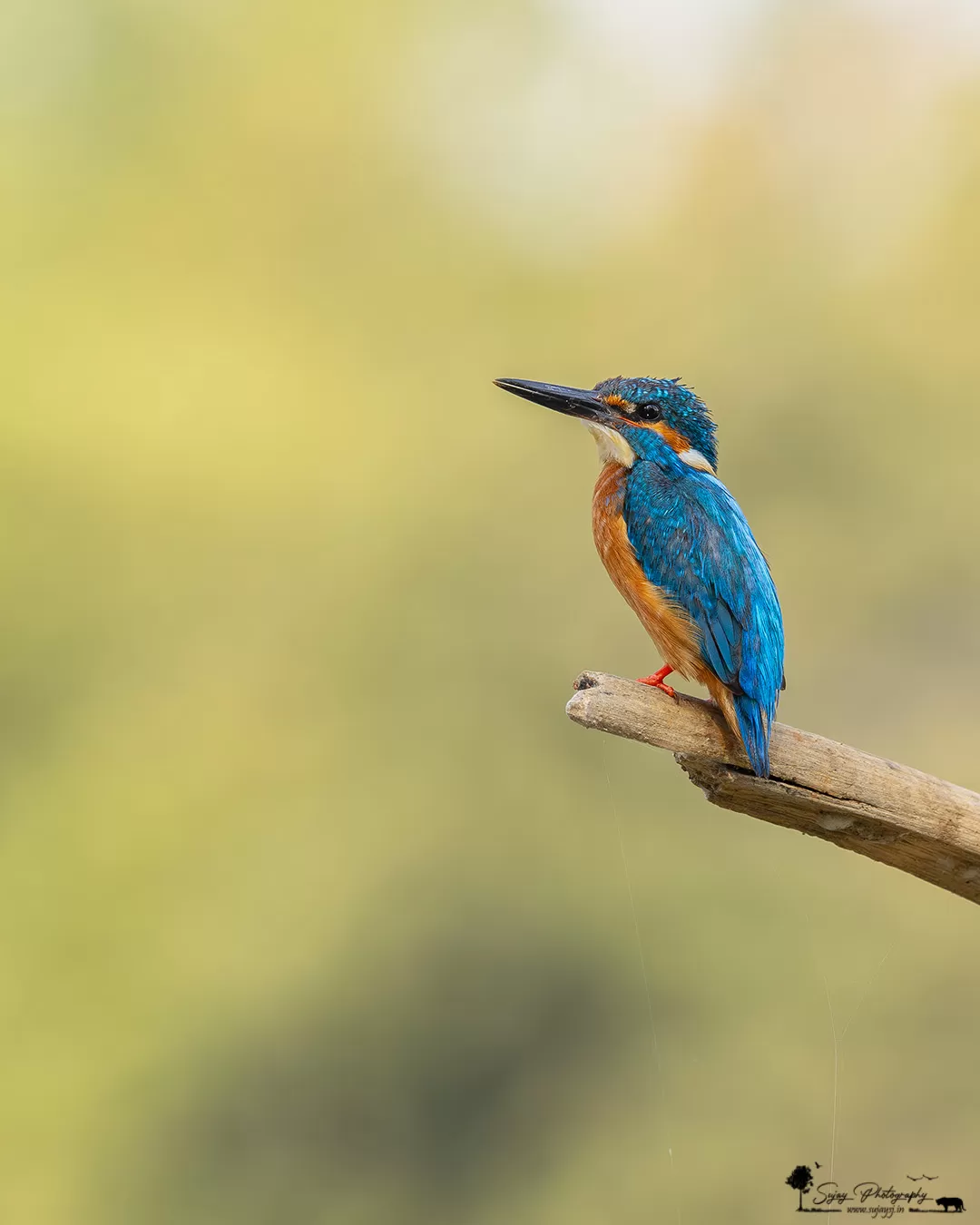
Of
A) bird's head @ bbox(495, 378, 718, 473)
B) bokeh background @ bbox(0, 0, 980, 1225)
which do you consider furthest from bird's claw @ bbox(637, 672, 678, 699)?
bokeh background @ bbox(0, 0, 980, 1225)

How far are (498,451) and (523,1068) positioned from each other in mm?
5969

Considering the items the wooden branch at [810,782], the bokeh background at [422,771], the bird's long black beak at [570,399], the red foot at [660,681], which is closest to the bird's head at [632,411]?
the bird's long black beak at [570,399]

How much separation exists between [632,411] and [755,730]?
94 cm

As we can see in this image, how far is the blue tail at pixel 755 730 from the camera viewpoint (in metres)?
2.61

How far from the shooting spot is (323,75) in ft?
49.7

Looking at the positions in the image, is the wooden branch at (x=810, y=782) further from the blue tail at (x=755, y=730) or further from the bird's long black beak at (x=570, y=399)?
the bird's long black beak at (x=570, y=399)

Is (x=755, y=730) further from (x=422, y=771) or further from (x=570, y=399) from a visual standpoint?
(x=422, y=771)

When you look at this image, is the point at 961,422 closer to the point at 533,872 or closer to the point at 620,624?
the point at 620,624

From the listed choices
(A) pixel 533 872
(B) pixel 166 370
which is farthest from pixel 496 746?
(B) pixel 166 370

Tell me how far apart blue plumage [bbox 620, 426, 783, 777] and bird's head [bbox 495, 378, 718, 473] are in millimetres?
138

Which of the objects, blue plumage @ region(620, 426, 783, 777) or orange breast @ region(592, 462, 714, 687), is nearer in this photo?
blue plumage @ region(620, 426, 783, 777)

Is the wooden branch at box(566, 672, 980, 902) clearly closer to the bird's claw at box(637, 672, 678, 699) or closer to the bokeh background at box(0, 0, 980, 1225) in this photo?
the bird's claw at box(637, 672, 678, 699)

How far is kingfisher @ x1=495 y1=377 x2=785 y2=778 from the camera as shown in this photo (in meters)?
2.75

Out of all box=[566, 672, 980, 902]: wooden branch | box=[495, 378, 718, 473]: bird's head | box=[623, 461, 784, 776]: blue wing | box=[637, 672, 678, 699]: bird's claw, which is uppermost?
box=[495, 378, 718, 473]: bird's head
